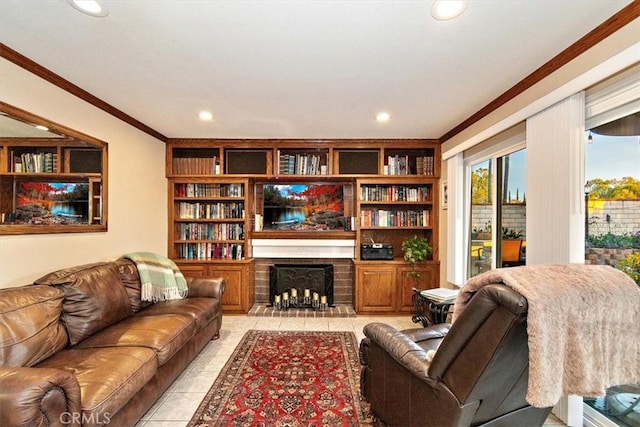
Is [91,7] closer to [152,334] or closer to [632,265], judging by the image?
[152,334]

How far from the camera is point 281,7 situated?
156 centimetres

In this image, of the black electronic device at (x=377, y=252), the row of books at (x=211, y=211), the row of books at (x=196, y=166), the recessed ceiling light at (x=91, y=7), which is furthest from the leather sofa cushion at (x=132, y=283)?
the black electronic device at (x=377, y=252)

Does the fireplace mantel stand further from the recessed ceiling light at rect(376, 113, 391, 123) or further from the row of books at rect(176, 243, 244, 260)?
the recessed ceiling light at rect(376, 113, 391, 123)

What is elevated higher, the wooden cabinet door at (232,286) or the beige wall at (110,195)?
the beige wall at (110,195)

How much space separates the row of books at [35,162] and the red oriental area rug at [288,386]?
7.11 ft

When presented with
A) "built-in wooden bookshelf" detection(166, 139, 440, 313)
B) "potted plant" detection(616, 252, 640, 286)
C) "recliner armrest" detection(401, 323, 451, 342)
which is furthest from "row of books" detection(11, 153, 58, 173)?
"potted plant" detection(616, 252, 640, 286)

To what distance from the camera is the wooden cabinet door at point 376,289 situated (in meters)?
4.09

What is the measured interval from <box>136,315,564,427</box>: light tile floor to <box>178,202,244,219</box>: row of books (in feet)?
4.67

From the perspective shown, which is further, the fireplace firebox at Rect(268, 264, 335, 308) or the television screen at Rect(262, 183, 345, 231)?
the television screen at Rect(262, 183, 345, 231)

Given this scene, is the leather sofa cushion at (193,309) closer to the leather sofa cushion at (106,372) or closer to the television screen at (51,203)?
the leather sofa cushion at (106,372)

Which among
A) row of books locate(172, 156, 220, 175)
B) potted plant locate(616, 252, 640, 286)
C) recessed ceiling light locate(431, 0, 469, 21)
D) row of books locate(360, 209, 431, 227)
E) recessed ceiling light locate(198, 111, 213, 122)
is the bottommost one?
potted plant locate(616, 252, 640, 286)

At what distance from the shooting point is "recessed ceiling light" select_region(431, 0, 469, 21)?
1509 millimetres

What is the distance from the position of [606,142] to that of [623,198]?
37 centimetres

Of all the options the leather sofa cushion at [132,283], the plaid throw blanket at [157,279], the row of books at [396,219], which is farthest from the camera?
the row of books at [396,219]
